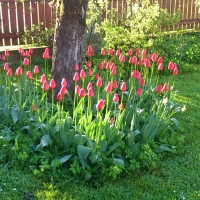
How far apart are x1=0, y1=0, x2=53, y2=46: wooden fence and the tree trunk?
4.05 meters

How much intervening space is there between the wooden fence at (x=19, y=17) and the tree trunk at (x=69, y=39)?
405 cm

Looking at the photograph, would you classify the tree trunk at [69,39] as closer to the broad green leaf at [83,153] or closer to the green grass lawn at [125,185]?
the broad green leaf at [83,153]

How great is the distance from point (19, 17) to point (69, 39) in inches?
173

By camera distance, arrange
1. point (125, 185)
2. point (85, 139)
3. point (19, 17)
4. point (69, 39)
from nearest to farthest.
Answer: point (125, 185) → point (85, 139) → point (69, 39) → point (19, 17)

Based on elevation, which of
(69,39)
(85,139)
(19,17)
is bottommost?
(85,139)

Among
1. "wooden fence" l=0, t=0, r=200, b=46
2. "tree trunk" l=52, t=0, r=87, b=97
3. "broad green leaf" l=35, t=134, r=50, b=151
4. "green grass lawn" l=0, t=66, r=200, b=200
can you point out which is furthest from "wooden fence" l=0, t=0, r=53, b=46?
"green grass lawn" l=0, t=66, r=200, b=200

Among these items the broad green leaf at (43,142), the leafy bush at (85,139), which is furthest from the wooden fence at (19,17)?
the broad green leaf at (43,142)

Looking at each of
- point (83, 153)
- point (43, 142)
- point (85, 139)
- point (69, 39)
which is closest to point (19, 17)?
point (69, 39)

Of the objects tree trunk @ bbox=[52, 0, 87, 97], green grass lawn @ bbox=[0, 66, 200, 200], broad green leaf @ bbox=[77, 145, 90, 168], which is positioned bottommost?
green grass lawn @ bbox=[0, 66, 200, 200]

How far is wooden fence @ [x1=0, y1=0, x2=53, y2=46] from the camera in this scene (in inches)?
343

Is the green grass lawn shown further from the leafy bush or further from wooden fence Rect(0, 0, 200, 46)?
wooden fence Rect(0, 0, 200, 46)

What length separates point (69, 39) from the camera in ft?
16.3

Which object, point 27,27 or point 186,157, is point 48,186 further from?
point 27,27

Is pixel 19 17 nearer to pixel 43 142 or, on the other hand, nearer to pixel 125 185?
pixel 43 142
